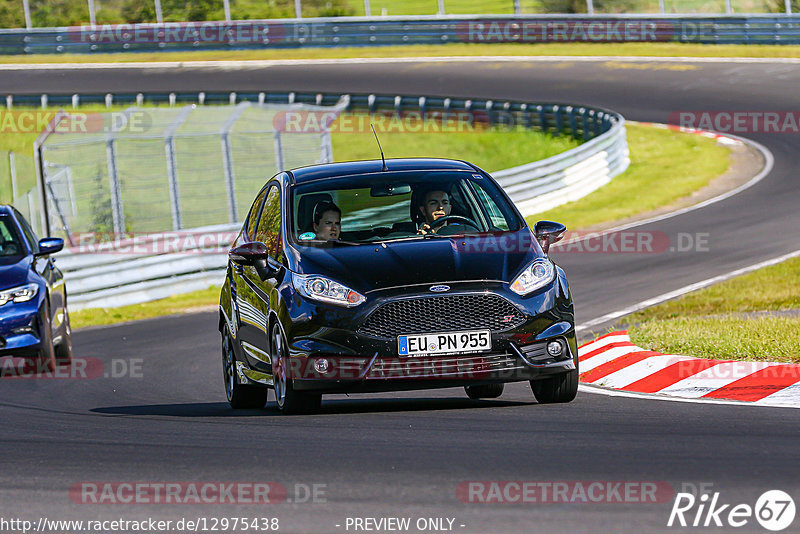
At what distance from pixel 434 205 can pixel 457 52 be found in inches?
1545

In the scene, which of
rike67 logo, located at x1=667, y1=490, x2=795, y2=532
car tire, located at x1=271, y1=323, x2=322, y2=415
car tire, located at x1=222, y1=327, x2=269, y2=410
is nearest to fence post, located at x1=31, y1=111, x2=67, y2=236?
car tire, located at x1=222, y1=327, x2=269, y2=410

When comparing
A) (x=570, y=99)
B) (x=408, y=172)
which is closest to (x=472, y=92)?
(x=570, y=99)

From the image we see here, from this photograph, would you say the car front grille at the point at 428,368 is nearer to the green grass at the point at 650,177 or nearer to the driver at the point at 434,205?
the driver at the point at 434,205

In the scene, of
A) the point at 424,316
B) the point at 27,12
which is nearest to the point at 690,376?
the point at 424,316

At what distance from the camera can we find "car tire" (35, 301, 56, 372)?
12.9 m

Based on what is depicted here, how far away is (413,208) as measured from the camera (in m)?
9.20

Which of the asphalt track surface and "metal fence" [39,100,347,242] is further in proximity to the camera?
"metal fence" [39,100,347,242]

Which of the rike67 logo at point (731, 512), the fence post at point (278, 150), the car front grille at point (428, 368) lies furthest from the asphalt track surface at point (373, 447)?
the fence post at point (278, 150)

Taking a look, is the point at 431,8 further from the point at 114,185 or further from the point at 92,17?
the point at 114,185

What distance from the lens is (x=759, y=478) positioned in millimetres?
5812

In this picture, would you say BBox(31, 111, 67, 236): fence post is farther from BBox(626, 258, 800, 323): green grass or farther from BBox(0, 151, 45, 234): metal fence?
BBox(626, 258, 800, 323): green grass

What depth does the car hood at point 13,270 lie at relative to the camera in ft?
41.6

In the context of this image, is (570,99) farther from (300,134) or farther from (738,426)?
(738,426)

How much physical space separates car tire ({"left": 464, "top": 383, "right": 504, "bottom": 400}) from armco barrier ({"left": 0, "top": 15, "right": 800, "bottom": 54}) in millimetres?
33199
